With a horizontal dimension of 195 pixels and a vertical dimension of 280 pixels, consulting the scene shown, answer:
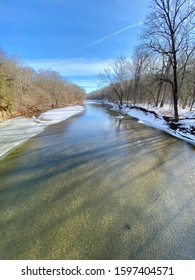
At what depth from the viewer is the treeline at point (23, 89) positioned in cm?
1960

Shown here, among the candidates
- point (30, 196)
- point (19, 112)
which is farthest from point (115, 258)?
point (19, 112)

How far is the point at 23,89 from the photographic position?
32312 mm

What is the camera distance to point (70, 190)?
4188 mm

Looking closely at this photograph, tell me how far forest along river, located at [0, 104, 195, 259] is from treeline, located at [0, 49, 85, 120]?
52.5ft

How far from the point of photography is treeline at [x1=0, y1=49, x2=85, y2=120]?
64.3ft

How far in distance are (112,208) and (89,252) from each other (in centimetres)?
119

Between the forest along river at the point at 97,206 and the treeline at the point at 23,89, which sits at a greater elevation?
the treeline at the point at 23,89

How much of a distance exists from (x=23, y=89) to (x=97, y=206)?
34.7m

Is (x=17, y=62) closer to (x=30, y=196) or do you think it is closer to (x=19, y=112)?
(x=19, y=112)

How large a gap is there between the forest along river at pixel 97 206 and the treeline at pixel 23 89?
1601cm

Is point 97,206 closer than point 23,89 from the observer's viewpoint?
Yes

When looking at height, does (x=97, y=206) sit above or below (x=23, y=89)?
below

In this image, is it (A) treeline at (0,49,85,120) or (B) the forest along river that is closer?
(B) the forest along river

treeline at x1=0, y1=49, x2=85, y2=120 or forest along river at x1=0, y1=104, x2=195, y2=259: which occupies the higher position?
treeline at x1=0, y1=49, x2=85, y2=120
